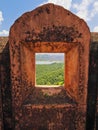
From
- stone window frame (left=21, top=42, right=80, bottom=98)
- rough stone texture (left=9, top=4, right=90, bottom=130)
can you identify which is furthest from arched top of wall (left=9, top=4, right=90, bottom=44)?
stone window frame (left=21, top=42, right=80, bottom=98)

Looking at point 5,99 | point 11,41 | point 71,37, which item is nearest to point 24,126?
point 5,99

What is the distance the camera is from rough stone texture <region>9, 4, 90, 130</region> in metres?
3.71

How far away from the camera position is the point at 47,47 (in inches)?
158

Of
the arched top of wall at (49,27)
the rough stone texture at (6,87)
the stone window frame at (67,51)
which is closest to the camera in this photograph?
the arched top of wall at (49,27)

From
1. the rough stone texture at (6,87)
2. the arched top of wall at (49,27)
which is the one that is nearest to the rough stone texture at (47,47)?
the arched top of wall at (49,27)

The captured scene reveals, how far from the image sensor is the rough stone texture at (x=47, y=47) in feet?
12.2

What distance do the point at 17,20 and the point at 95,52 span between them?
144cm

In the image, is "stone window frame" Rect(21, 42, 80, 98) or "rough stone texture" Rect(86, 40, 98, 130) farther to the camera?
"rough stone texture" Rect(86, 40, 98, 130)

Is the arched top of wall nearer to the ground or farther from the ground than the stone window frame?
farther from the ground

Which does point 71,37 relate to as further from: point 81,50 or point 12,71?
point 12,71

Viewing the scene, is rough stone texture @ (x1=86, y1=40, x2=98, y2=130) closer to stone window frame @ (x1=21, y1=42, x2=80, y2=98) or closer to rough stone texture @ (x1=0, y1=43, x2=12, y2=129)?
stone window frame @ (x1=21, y1=42, x2=80, y2=98)

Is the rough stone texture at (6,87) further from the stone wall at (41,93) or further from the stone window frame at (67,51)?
the stone window frame at (67,51)

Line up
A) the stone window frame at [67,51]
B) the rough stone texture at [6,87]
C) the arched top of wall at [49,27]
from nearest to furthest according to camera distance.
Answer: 1. the arched top of wall at [49,27]
2. the stone window frame at [67,51]
3. the rough stone texture at [6,87]

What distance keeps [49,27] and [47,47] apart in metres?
0.42
